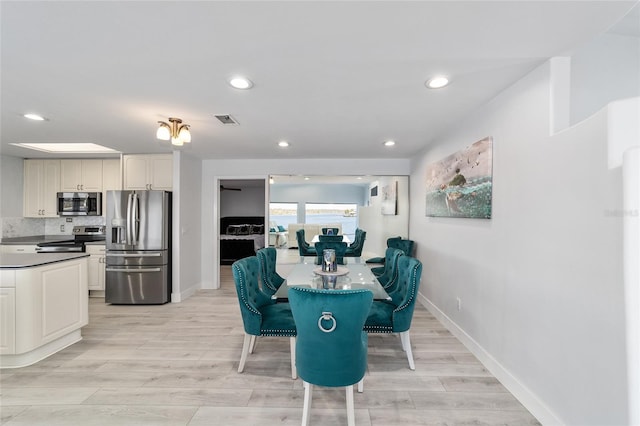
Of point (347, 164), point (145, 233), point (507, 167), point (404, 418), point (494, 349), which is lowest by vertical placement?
point (404, 418)

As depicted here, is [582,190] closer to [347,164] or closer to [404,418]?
[404,418]

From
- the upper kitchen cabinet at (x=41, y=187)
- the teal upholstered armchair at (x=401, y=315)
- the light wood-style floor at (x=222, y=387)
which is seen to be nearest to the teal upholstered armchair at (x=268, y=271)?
the light wood-style floor at (x=222, y=387)

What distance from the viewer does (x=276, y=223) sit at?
531 centimetres

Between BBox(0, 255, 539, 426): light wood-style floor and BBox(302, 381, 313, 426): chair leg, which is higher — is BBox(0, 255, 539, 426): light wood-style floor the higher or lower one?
the lower one

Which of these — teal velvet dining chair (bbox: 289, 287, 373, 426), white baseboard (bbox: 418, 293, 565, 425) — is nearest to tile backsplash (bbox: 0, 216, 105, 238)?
teal velvet dining chair (bbox: 289, 287, 373, 426)

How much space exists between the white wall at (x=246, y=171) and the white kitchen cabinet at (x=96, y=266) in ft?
4.86

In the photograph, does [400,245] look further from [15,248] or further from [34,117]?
[15,248]

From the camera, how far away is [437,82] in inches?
83.0

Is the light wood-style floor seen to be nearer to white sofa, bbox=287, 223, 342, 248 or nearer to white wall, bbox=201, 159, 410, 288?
white wall, bbox=201, 159, 410, 288

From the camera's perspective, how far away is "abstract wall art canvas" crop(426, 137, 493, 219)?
8.14 ft

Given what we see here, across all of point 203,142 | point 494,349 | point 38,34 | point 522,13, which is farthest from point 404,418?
point 203,142

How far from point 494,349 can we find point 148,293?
14.6 ft

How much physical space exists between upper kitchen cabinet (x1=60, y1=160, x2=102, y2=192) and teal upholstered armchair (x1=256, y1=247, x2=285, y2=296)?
3570mm

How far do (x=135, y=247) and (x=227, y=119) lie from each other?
2.64 meters
